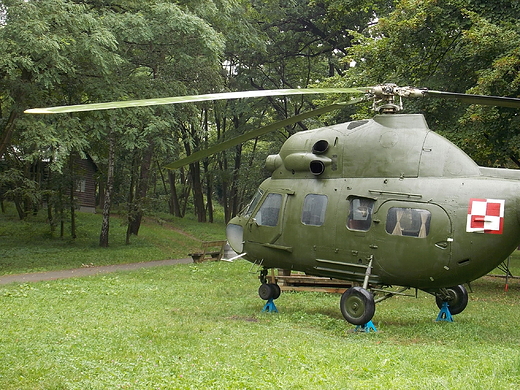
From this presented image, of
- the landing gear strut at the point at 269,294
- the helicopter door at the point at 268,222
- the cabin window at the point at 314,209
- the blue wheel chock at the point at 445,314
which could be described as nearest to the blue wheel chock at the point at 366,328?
the blue wheel chock at the point at 445,314

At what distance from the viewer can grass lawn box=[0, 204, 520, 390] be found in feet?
21.2

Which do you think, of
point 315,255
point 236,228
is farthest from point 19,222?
point 315,255

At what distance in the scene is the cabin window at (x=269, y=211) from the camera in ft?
39.1

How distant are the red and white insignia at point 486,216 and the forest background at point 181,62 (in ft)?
20.1

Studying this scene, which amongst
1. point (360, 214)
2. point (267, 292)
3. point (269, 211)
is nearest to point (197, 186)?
point (267, 292)

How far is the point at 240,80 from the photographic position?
35.6 meters

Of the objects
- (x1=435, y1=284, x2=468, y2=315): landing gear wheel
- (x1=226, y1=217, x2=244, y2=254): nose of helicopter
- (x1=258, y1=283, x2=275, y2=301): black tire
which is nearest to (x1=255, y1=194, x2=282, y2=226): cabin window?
(x1=226, y1=217, x2=244, y2=254): nose of helicopter

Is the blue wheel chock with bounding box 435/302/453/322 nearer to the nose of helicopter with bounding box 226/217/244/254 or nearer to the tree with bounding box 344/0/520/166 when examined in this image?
the nose of helicopter with bounding box 226/217/244/254

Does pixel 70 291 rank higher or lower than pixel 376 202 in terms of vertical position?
lower

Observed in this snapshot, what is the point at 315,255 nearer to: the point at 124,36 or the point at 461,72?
the point at 461,72

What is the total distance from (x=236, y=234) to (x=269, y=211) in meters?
1.19

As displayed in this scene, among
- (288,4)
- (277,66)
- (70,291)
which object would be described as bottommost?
(70,291)

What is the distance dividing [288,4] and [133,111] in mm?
13941

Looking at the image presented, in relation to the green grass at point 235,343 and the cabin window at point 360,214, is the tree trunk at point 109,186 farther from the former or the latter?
the cabin window at point 360,214
